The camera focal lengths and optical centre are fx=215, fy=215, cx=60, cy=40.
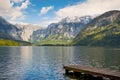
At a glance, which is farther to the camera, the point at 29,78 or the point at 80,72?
the point at 80,72

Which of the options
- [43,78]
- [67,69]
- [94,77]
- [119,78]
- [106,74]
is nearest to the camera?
[119,78]

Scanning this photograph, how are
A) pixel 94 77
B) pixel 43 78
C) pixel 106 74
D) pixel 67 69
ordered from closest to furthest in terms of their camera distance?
1. pixel 106 74
2. pixel 94 77
3. pixel 43 78
4. pixel 67 69

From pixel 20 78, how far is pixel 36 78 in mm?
4066

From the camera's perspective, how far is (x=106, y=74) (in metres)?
47.4

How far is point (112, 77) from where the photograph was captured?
45625 millimetres

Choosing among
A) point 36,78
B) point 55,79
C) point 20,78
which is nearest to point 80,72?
point 55,79

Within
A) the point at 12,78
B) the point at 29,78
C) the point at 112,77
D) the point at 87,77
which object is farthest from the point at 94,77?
the point at 12,78

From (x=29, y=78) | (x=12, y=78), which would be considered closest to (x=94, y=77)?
(x=29, y=78)

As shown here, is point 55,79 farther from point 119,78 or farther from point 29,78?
point 119,78

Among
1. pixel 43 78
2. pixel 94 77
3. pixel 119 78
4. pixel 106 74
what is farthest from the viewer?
pixel 43 78

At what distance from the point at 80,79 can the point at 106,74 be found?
8.89 metres

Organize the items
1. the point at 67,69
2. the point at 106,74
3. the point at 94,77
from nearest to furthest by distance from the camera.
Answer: the point at 106,74 → the point at 94,77 → the point at 67,69

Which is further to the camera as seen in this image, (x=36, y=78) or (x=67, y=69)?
(x=67, y=69)

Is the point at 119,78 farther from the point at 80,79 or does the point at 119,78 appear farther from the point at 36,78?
the point at 36,78
